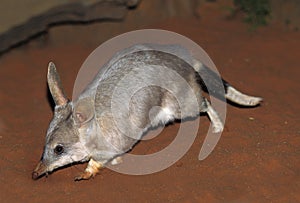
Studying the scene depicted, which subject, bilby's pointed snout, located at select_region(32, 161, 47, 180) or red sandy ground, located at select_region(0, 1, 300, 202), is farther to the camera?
bilby's pointed snout, located at select_region(32, 161, 47, 180)

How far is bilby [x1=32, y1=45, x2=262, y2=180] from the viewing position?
5.12 metres

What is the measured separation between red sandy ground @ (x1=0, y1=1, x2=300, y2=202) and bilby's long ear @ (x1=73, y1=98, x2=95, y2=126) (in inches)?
26.5

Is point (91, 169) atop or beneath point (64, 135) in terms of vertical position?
beneath

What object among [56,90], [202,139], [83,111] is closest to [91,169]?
[83,111]

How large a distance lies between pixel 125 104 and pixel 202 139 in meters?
1.01

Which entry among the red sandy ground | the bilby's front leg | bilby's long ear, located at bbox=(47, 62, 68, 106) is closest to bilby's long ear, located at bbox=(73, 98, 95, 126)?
bilby's long ear, located at bbox=(47, 62, 68, 106)

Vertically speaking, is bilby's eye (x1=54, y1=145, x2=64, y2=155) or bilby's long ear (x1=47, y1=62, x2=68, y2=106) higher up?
bilby's long ear (x1=47, y1=62, x2=68, y2=106)

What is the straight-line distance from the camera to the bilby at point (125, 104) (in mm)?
5121

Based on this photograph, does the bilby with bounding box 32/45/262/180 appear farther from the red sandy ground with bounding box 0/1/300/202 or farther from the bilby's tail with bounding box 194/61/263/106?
the red sandy ground with bounding box 0/1/300/202

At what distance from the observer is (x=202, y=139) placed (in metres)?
5.80

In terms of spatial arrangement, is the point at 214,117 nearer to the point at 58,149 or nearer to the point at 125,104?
the point at 125,104

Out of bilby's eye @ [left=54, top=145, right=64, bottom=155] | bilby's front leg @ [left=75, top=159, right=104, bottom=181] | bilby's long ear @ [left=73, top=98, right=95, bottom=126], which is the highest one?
bilby's long ear @ [left=73, top=98, right=95, bottom=126]

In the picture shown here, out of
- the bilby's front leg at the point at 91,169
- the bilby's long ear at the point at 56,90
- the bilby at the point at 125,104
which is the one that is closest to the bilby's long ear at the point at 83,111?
the bilby at the point at 125,104

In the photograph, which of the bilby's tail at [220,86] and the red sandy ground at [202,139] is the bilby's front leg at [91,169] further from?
the bilby's tail at [220,86]
